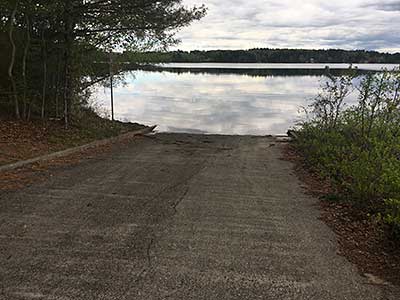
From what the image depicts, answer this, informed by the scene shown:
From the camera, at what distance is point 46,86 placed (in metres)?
13.2

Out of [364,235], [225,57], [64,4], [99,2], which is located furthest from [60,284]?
[225,57]

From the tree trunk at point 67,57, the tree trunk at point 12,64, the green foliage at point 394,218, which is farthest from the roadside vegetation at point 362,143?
the tree trunk at point 12,64

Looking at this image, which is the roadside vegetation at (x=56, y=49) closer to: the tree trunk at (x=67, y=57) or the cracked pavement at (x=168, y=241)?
the tree trunk at (x=67, y=57)

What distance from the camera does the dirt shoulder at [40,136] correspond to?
894cm

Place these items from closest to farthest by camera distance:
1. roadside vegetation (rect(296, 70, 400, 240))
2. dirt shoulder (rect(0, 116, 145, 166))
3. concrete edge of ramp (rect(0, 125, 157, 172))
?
roadside vegetation (rect(296, 70, 400, 240)) < concrete edge of ramp (rect(0, 125, 157, 172)) < dirt shoulder (rect(0, 116, 145, 166))

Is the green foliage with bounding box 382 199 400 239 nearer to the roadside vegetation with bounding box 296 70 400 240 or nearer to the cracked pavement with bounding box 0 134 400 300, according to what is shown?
the roadside vegetation with bounding box 296 70 400 240

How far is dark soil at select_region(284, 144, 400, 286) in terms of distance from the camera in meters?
4.06

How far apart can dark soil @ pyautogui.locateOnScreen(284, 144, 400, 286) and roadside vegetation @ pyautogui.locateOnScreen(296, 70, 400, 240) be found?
0.09 m

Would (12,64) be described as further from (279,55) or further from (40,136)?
(279,55)

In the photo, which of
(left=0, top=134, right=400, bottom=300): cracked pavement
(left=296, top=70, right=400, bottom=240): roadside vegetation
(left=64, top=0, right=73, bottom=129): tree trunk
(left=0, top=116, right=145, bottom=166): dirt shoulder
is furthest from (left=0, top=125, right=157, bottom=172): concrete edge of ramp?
(left=296, top=70, right=400, bottom=240): roadside vegetation

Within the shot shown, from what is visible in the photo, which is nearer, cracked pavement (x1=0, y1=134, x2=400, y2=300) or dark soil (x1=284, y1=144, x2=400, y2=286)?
cracked pavement (x1=0, y1=134, x2=400, y2=300)

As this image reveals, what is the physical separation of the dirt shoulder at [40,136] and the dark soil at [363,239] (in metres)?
5.75

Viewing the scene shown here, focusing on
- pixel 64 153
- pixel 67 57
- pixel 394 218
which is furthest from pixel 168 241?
pixel 67 57

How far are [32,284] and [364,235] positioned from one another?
359cm
